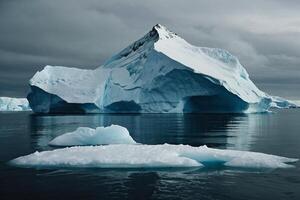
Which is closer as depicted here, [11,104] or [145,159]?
[145,159]

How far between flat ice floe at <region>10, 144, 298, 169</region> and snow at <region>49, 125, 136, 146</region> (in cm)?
507

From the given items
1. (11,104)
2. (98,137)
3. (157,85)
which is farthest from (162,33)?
(11,104)

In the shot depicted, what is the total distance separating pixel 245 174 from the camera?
13109 millimetres

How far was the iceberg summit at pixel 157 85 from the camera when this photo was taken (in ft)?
177

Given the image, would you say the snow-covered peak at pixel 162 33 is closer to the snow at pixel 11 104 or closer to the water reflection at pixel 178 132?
the water reflection at pixel 178 132

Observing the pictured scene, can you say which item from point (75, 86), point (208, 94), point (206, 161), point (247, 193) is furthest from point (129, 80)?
point (247, 193)

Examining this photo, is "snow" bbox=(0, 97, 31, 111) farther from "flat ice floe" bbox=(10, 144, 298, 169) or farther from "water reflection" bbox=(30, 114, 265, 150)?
"flat ice floe" bbox=(10, 144, 298, 169)

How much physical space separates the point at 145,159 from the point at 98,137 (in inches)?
289

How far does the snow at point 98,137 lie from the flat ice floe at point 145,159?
5070mm

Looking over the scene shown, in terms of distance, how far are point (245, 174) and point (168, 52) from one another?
43.5m

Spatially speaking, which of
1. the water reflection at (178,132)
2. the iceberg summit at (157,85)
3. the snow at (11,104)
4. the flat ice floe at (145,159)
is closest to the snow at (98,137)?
the water reflection at (178,132)

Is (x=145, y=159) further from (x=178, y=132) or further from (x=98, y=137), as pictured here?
(x=178, y=132)

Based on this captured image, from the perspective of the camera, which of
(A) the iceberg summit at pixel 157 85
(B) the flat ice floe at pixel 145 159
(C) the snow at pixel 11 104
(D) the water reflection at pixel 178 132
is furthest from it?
(C) the snow at pixel 11 104

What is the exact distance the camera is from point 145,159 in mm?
14500
